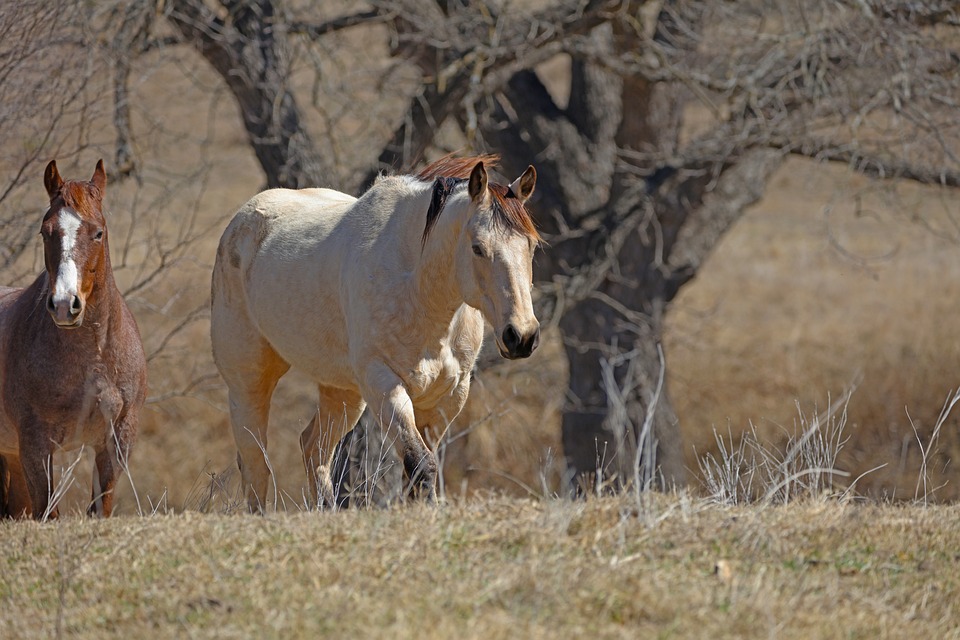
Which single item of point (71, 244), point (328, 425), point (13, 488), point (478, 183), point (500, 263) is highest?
point (478, 183)

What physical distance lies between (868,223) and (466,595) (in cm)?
1944

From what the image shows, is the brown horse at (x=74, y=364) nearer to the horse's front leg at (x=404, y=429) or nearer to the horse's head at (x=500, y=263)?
the horse's front leg at (x=404, y=429)

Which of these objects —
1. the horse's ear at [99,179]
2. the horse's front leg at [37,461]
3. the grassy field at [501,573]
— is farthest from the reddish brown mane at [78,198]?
the grassy field at [501,573]

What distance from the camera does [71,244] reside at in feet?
17.0

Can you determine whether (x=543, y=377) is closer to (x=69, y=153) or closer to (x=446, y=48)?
(x=446, y=48)

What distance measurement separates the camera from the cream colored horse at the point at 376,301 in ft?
16.5

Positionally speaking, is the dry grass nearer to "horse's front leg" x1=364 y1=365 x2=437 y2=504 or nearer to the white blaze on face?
"horse's front leg" x1=364 y1=365 x2=437 y2=504

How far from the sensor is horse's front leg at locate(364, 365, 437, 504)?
5074mm

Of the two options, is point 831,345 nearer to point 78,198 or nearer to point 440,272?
point 440,272

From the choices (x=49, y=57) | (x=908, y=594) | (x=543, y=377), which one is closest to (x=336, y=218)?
(x=49, y=57)

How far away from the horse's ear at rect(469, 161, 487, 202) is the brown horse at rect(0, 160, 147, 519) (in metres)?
1.76

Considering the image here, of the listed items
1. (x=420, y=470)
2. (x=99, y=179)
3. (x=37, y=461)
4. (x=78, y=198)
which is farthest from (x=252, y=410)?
(x=420, y=470)

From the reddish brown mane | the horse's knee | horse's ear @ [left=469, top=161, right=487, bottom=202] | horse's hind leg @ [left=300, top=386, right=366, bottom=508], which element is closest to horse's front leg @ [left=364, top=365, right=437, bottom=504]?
the horse's knee

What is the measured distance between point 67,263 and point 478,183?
1.85 m
